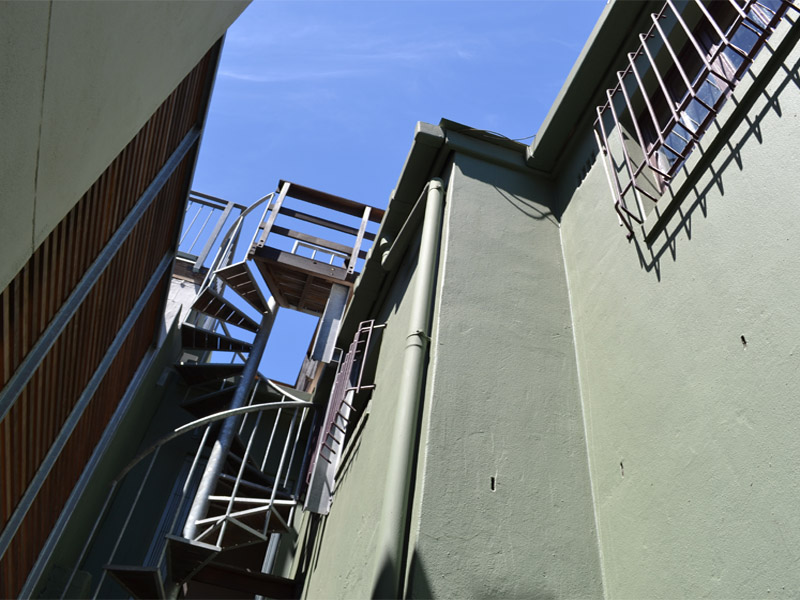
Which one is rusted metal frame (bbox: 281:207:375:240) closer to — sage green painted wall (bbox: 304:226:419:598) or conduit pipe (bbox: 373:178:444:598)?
sage green painted wall (bbox: 304:226:419:598)

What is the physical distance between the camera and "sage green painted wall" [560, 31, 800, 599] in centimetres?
212

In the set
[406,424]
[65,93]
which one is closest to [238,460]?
[406,424]

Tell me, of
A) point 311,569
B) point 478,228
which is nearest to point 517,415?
point 478,228

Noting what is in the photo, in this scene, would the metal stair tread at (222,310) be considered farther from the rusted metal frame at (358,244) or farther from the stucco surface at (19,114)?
the stucco surface at (19,114)

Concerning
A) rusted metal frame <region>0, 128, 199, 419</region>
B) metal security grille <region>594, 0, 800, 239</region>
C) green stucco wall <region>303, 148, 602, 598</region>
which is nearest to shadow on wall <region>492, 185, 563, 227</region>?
green stucco wall <region>303, 148, 602, 598</region>

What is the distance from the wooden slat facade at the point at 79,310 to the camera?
4.35m

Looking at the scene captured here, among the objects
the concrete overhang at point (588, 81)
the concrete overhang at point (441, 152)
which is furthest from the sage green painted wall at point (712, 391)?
the concrete overhang at point (441, 152)

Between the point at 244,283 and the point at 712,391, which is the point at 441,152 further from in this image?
the point at 244,283

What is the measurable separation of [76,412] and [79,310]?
1145mm

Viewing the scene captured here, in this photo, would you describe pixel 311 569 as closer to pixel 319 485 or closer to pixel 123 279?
pixel 319 485

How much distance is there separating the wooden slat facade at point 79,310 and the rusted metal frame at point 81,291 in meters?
0.05

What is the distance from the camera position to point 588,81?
4758 millimetres

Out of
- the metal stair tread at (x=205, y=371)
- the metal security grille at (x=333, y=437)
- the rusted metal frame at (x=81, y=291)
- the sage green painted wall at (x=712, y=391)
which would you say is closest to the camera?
the sage green painted wall at (x=712, y=391)

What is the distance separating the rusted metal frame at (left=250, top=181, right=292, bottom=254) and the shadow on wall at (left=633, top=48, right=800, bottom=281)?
8.04m
